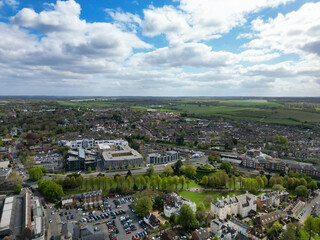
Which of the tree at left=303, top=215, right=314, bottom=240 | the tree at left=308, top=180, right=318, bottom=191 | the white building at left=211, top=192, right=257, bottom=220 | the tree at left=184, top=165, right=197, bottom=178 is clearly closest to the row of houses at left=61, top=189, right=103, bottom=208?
the white building at left=211, top=192, right=257, bottom=220

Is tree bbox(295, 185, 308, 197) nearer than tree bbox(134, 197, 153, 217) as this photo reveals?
No

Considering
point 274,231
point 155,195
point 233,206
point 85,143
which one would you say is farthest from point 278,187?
point 85,143

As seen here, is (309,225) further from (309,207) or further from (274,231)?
(309,207)

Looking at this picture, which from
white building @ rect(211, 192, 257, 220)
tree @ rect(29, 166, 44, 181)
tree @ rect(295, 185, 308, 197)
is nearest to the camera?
white building @ rect(211, 192, 257, 220)

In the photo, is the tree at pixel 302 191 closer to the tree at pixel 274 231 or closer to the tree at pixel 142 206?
the tree at pixel 274 231

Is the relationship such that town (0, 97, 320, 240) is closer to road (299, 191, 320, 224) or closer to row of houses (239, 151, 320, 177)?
road (299, 191, 320, 224)

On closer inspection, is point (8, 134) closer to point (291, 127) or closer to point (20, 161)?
point (20, 161)
